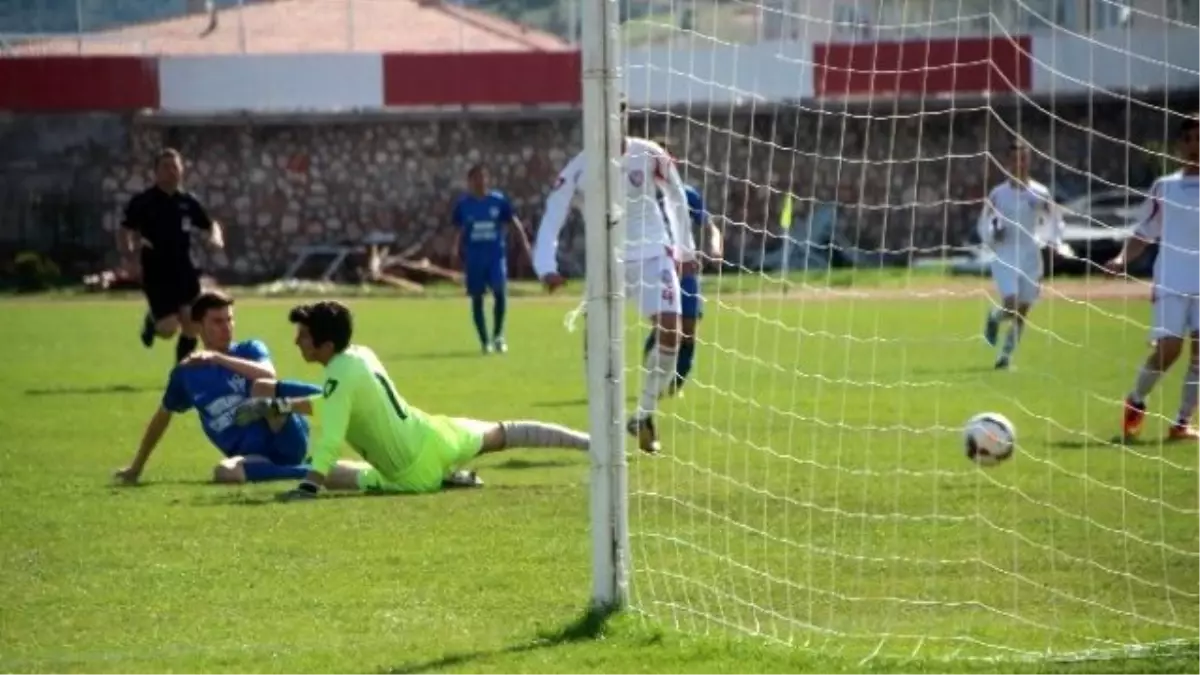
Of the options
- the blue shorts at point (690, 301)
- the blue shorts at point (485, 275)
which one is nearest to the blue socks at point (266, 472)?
the blue shorts at point (690, 301)

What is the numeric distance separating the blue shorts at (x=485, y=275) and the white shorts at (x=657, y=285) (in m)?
11.6

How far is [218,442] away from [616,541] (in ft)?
18.7

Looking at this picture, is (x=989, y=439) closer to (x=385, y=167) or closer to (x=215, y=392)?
(x=215, y=392)

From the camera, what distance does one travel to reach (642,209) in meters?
13.8

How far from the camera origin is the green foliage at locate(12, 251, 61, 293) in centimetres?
4028

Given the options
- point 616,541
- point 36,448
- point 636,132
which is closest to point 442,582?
point 616,541

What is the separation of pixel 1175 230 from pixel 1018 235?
608cm

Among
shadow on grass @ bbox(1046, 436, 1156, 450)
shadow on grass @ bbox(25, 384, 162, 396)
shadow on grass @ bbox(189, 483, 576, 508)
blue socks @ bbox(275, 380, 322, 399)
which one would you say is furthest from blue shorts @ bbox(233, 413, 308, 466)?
shadow on grass @ bbox(25, 384, 162, 396)

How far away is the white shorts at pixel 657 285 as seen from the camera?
14773 mm

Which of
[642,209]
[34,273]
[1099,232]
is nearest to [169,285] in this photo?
[642,209]

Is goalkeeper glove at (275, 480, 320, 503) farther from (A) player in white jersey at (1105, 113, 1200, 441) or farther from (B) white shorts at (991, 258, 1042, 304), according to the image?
(B) white shorts at (991, 258, 1042, 304)

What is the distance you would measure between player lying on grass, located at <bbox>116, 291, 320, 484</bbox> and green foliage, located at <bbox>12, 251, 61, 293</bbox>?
26.8 m

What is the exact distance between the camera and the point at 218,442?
1420 cm

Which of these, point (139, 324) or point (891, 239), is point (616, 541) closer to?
point (139, 324)
